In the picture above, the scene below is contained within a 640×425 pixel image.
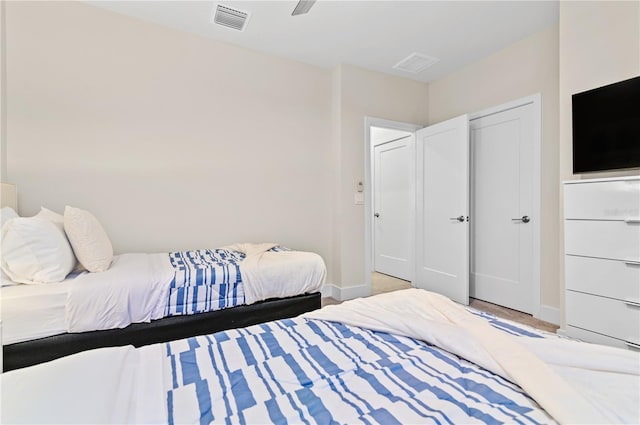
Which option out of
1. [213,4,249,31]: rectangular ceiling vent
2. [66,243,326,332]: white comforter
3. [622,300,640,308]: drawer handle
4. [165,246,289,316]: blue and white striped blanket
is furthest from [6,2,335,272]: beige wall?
[622,300,640,308]: drawer handle

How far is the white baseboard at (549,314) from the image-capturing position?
2818 millimetres

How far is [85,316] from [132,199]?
1308 mm

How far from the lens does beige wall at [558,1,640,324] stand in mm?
2090

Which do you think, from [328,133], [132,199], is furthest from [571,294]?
[132,199]

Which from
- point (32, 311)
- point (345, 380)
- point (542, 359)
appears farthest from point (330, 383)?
point (32, 311)

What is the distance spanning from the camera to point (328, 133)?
384cm

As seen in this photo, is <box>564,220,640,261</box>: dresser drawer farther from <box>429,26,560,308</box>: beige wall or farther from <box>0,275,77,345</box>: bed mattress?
<box>0,275,77,345</box>: bed mattress

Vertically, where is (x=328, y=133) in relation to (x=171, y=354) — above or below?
above

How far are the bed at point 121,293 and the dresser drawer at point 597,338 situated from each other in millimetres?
1849

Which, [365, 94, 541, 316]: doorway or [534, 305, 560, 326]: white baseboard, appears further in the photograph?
[365, 94, 541, 316]: doorway

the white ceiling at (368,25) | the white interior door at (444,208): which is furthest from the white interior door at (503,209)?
the white ceiling at (368,25)

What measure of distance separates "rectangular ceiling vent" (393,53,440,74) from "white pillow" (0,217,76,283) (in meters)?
3.63

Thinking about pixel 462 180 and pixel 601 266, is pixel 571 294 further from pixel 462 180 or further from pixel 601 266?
pixel 462 180

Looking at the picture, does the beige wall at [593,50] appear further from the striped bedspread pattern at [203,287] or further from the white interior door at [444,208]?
the striped bedspread pattern at [203,287]
